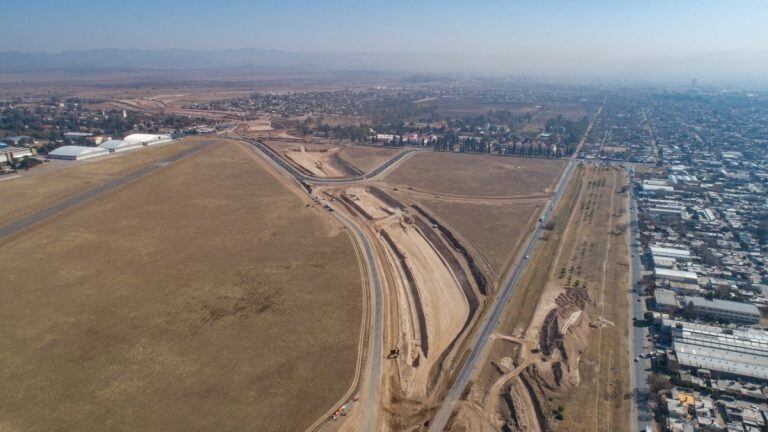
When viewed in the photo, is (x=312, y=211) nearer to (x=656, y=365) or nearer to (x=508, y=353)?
(x=508, y=353)

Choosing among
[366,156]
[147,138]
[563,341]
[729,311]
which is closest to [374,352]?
[563,341]

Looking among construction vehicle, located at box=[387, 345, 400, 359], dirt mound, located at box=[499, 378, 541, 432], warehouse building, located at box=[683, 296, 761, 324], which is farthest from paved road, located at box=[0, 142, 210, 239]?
warehouse building, located at box=[683, 296, 761, 324]

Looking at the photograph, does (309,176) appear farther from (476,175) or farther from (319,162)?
(476,175)

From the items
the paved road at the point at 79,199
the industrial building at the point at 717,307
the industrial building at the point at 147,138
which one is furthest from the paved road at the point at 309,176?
the industrial building at the point at 717,307

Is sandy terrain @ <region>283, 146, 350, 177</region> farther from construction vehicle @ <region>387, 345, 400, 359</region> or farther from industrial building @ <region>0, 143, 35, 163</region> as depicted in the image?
construction vehicle @ <region>387, 345, 400, 359</region>

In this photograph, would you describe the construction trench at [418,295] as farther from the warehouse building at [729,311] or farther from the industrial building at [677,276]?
the warehouse building at [729,311]

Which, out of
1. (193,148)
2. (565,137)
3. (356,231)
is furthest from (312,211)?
(565,137)

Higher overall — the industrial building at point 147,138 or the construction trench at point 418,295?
the industrial building at point 147,138
